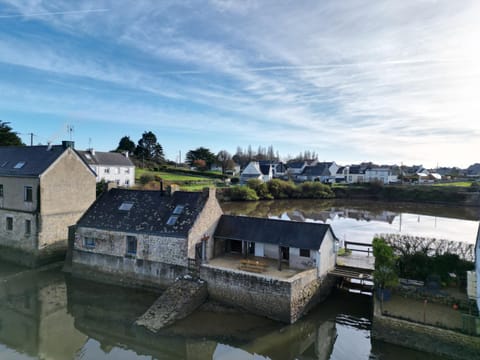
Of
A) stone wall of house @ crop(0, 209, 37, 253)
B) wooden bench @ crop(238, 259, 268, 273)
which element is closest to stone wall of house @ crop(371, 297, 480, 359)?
wooden bench @ crop(238, 259, 268, 273)

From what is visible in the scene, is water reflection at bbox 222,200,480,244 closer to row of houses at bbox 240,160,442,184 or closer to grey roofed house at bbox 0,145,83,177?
grey roofed house at bbox 0,145,83,177

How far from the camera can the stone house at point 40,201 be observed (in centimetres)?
2041

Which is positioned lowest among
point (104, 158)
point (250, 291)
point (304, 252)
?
point (250, 291)

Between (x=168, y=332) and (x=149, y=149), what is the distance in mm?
73250

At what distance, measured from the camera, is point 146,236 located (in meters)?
16.7

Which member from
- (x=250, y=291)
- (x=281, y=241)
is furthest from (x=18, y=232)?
(x=281, y=241)

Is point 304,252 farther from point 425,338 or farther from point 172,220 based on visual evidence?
point 172,220

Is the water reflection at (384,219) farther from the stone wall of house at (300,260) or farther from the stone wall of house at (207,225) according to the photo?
the stone wall of house at (207,225)

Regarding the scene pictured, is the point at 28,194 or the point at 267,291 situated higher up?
the point at 28,194

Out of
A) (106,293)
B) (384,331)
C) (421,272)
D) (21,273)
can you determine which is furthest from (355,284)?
(21,273)

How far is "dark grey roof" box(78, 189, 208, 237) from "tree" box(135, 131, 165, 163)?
60946 mm

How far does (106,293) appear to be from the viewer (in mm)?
16516

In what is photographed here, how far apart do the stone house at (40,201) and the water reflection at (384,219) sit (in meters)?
21.3

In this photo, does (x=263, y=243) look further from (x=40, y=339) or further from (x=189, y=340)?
(x=40, y=339)
